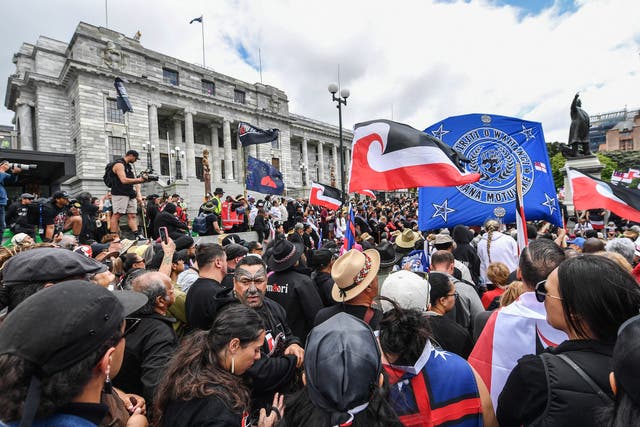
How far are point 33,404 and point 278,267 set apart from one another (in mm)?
2738

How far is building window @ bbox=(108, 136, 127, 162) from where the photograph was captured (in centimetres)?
3256

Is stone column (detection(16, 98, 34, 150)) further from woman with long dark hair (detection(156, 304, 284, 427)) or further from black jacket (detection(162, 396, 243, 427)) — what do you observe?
black jacket (detection(162, 396, 243, 427))

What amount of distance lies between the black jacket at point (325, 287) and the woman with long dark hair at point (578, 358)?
2822 mm

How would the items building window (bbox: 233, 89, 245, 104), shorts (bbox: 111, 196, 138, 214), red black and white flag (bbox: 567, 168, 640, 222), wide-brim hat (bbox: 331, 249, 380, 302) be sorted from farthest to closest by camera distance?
building window (bbox: 233, 89, 245, 104) < shorts (bbox: 111, 196, 138, 214) < red black and white flag (bbox: 567, 168, 640, 222) < wide-brim hat (bbox: 331, 249, 380, 302)

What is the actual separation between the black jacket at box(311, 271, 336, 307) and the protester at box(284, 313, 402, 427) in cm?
291

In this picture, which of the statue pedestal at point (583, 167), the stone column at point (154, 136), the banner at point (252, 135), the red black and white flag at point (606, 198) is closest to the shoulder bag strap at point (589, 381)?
the red black and white flag at point (606, 198)

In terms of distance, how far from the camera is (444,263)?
3799 mm

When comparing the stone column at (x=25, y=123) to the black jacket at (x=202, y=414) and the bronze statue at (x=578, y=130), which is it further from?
the bronze statue at (x=578, y=130)

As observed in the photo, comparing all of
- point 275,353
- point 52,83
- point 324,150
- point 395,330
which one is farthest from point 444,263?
point 324,150

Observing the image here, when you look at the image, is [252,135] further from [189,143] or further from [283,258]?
[189,143]

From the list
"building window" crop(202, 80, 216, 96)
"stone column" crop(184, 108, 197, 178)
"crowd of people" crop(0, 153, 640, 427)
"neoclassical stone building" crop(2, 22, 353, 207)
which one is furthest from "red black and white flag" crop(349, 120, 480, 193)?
"building window" crop(202, 80, 216, 96)

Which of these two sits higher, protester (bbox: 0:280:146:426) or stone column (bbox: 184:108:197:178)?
stone column (bbox: 184:108:197:178)

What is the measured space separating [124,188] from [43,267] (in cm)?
730

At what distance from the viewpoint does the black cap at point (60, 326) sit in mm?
1032
